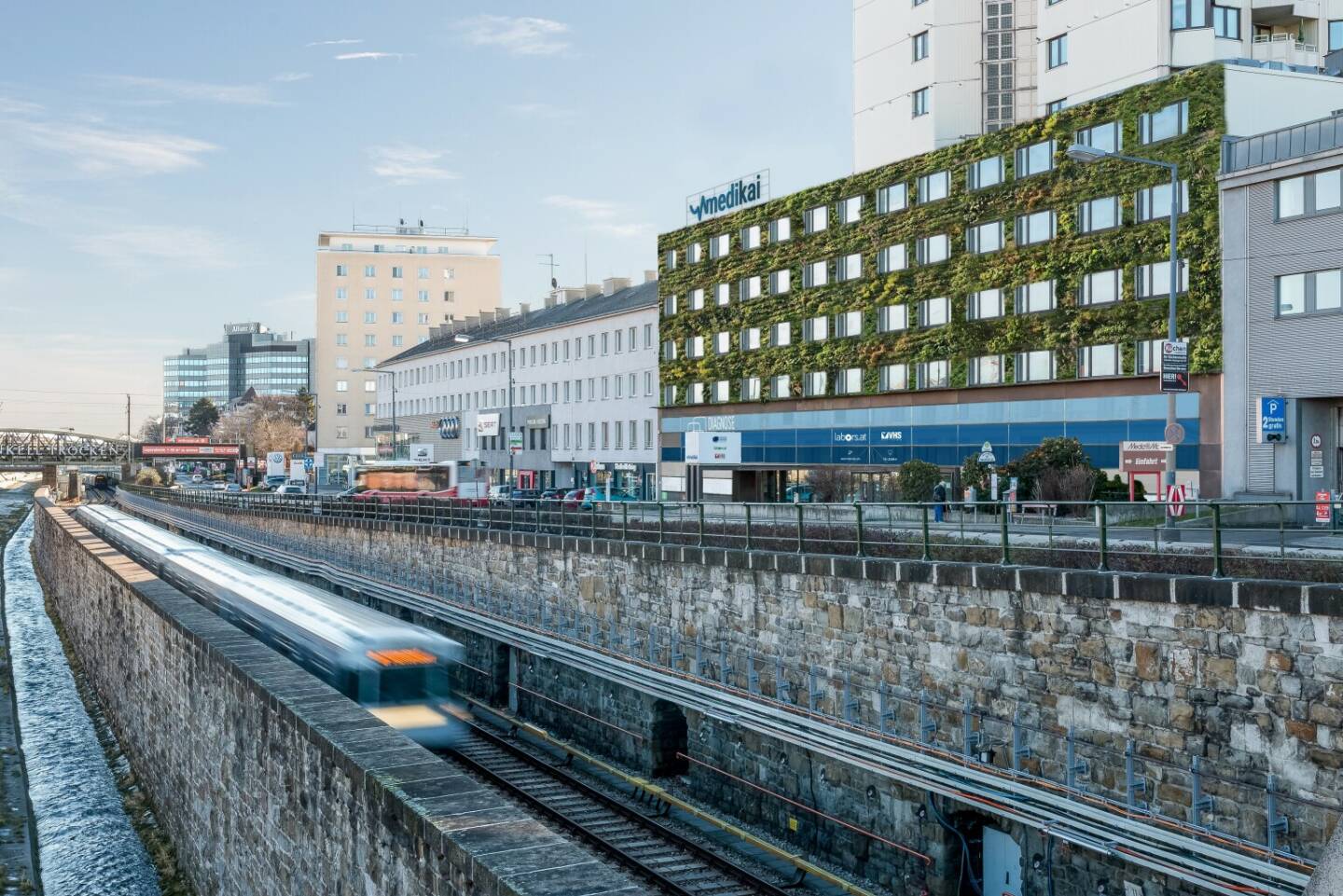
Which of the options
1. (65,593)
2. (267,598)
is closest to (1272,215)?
(267,598)

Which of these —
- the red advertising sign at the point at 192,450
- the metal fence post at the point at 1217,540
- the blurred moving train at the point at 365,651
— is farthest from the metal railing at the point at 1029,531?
the red advertising sign at the point at 192,450

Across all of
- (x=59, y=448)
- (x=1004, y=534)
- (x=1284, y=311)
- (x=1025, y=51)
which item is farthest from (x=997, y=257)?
(x=59, y=448)

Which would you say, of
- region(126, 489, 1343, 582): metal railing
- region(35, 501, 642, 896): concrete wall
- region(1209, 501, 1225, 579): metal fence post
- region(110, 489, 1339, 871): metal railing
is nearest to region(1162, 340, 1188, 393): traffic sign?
region(126, 489, 1343, 582): metal railing

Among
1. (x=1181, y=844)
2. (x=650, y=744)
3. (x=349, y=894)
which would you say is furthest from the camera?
(x=650, y=744)

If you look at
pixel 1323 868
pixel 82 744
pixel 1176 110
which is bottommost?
pixel 82 744

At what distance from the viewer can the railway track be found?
15.4 meters

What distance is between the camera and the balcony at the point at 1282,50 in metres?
45.8

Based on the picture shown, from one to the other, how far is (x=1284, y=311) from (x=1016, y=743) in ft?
85.7

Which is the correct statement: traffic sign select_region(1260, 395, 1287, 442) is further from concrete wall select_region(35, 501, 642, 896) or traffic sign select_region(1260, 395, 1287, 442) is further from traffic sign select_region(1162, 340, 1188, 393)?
concrete wall select_region(35, 501, 642, 896)

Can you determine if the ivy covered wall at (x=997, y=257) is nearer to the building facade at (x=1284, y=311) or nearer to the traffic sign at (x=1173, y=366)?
the building facade at (x=1284, y=311)

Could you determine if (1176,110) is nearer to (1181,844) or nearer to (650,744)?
(650,744)

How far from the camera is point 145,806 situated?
19234 mm

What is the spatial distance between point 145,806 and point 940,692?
12.3 m

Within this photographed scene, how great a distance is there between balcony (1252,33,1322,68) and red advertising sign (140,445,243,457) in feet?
313
